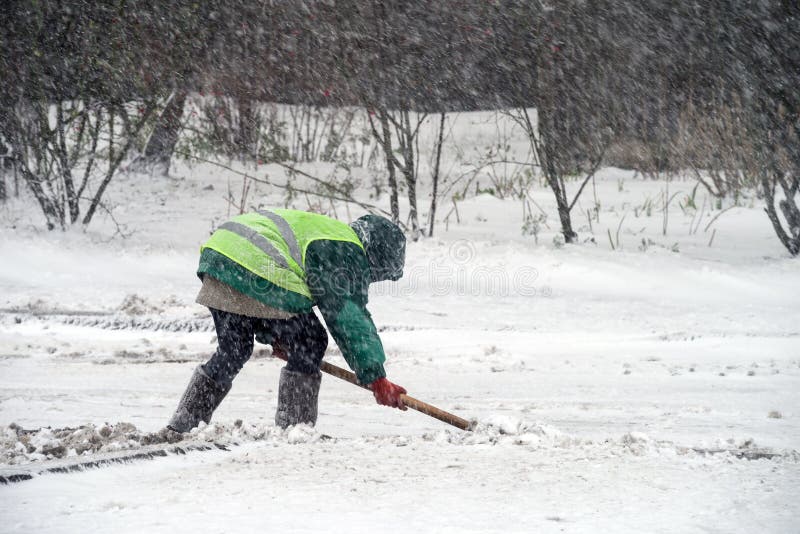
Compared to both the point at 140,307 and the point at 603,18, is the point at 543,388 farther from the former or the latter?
the point at 603,18

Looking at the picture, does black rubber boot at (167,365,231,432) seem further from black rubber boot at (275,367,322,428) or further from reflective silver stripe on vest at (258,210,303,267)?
reflective silver stripe on vest at (258,210,303,267)

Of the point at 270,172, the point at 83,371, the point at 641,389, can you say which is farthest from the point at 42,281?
the point at 641,389

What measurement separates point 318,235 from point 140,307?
3.07 metres

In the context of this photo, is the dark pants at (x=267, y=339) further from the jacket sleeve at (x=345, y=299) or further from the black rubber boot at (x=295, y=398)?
the jacket sleeve at (x=345, y=299)

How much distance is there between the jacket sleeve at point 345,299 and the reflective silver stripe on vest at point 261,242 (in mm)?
93

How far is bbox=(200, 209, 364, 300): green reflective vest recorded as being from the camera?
2830 mm

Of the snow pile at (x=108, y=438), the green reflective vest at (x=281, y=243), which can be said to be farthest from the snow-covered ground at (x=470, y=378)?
the green reflective vest at (x=281, y=243)

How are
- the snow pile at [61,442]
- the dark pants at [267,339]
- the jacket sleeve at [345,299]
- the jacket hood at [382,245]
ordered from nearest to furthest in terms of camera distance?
the snow pile at [61,442] < the jacket sleeve at [345,299] < the jacket hood at [382,245] < the dark pants at [267,339]

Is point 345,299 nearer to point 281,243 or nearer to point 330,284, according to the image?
point 330,284

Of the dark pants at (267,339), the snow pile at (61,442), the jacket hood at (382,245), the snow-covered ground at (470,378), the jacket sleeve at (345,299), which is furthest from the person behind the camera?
the dark pants at (267,339)

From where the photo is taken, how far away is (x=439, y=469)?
2.37 meters

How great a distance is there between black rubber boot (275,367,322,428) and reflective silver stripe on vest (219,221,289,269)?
1.47ft

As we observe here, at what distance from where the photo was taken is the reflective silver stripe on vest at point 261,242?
2834 mm

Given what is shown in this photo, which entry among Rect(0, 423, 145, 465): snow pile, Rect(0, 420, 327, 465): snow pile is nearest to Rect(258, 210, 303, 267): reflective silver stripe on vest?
Rect(0, 420, 327, 465): snow pile
